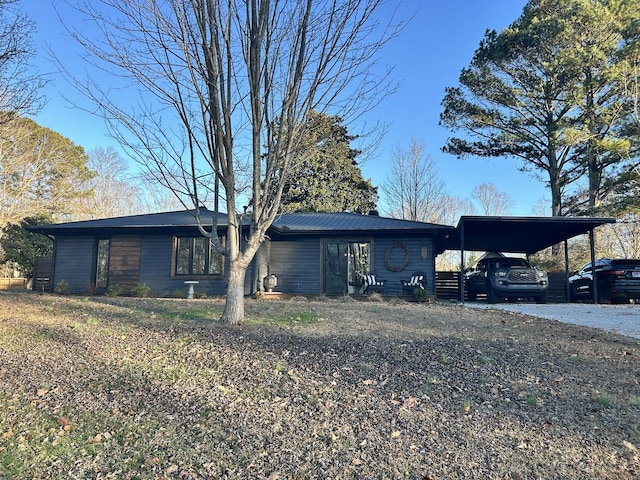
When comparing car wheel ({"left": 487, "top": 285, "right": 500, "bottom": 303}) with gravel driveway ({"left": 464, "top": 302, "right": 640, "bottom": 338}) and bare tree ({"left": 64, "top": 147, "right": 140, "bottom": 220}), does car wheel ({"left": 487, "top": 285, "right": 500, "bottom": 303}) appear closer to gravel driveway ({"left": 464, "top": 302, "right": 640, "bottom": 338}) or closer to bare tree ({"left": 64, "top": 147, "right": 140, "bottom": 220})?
gravel driveway ({"left": 464, "top": 302, "right": 640, "bottom": 338})

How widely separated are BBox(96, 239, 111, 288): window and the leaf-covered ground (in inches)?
354

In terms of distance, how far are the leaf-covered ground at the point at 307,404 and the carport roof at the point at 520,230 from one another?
21.3 ft

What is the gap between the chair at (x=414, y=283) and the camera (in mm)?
13297

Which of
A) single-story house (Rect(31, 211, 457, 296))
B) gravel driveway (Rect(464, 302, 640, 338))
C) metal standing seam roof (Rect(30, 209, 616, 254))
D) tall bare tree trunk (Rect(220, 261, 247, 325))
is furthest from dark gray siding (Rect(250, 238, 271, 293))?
gravel driveway (Rect(464, 302, 640, 338))

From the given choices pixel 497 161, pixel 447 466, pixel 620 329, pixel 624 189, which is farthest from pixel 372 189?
pixel 447 466

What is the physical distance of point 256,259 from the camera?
13141 millimetres

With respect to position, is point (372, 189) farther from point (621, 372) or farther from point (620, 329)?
point (621, 372)

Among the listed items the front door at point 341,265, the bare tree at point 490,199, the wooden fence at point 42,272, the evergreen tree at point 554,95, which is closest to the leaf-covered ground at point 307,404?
the front door at point 341,265

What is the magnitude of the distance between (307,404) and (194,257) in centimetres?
1118

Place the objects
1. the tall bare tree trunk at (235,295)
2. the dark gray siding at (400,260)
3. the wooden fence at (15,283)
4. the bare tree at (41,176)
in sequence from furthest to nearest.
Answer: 1. the bare tree at (41,176)
2. the wooden fence at (15,283)
3. the dark gray siding at (400,260)
4. the tall bare tree trunk at (235,295)

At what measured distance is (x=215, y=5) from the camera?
18.7ft

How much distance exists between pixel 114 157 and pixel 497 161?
24.8 metres

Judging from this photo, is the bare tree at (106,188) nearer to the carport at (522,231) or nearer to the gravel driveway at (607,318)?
the carport at (522,231)

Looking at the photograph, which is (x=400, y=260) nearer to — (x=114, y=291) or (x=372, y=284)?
(x=372, y=284)
